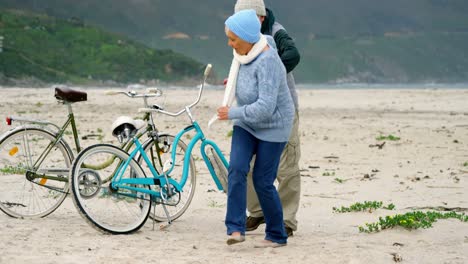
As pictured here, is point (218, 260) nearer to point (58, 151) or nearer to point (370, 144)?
point (58, 151)

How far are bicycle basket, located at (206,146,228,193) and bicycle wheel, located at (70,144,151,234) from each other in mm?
656

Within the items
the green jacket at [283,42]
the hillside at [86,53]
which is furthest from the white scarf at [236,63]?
the hillside at [86,53]

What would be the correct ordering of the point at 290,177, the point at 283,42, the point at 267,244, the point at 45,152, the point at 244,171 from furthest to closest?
1. the point at 45,152
2. the point at 290,177
3. the point at 283,42
4. the point at 267,244
5. the point at 244,171

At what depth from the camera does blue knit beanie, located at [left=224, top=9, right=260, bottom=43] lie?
630 centimetres

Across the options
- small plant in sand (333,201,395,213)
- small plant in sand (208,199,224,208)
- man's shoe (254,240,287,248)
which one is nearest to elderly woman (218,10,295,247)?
man's shoe (254,240,287,248)

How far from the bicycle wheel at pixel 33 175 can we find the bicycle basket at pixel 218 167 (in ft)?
4.43

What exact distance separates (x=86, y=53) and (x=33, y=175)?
161581mm

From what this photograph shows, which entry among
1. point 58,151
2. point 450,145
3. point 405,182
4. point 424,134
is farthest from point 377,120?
point 58,151

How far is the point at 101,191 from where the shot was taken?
721cm

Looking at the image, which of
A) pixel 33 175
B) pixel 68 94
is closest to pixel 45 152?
pixel 33 175

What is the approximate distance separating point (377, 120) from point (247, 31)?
19649mm

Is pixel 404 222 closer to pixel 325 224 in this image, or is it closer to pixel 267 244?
pixel 325 224

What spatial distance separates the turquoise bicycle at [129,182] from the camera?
700 centimetres

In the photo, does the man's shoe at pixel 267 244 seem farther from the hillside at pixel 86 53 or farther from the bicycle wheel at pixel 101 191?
the hillside at pixel 86 53
